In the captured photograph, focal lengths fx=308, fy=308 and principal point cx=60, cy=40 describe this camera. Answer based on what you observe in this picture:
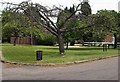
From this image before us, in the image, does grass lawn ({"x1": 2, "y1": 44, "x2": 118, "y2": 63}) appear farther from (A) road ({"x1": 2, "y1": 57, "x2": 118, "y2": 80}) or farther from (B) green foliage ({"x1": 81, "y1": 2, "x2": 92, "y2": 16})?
(B) green foliage ({"x1": 81, "y1": 2, "x2": 92, "y2": 16})

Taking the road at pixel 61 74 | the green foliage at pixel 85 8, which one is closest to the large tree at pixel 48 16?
the green foliage at pixel 85 8

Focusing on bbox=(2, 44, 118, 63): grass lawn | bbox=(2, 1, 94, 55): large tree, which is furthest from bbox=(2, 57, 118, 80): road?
bbox=(2, 1, 94, 55): large tree

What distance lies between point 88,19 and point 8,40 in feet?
150

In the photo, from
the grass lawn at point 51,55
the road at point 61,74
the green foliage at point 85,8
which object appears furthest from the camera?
the green foliage at point 85,8

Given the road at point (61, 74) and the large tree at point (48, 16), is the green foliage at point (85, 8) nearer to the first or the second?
the large tree at point (48, 16)

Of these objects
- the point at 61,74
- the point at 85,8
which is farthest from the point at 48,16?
the point at 61,74

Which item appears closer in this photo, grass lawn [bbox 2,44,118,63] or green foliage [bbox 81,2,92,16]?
grass lawn [bbox 2,44,118,63]

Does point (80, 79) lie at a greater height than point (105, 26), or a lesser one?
lesser

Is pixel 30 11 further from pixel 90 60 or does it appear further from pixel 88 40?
pixel 88 40

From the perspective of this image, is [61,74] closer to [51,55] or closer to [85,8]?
[51,55]

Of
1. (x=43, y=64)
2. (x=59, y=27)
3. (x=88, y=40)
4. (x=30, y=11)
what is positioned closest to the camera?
(x=43, y=64)

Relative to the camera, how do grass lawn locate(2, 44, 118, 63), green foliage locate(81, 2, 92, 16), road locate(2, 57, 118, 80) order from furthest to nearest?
1. green foliage locate(81, 2, 92, 16)
2. grass lawn locate(2, 44, 118, 63)
3. road locate(2, 57, 118, 80)

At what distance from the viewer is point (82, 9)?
84.1 feet

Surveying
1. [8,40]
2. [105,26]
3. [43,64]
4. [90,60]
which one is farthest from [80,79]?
[8,40]
